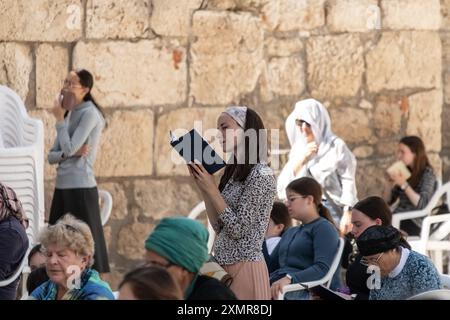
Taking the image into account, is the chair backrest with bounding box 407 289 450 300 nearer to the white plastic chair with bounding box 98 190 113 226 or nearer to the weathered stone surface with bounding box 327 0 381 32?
the white plastic chair with bounding box 98 190 113 226

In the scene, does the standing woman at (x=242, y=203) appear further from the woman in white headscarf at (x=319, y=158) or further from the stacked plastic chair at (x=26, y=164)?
the woman in white headscarf at (x=319, y=158)

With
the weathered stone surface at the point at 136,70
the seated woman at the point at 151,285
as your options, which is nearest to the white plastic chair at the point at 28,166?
the weathered stone surface at the point at 136,70

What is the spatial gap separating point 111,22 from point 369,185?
214 centimetres

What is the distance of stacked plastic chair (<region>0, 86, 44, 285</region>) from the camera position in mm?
8156

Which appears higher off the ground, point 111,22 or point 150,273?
point 111,22

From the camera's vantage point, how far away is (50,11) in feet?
30.1

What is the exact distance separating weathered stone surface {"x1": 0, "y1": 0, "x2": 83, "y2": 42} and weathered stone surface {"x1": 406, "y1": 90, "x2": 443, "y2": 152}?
245 cm

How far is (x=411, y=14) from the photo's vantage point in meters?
10.0

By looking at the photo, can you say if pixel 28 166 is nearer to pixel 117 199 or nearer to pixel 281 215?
pixel 117 199

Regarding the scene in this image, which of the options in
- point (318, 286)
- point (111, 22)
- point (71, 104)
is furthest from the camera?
point (111, 22)

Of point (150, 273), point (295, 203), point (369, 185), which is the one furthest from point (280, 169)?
point (150, 273)

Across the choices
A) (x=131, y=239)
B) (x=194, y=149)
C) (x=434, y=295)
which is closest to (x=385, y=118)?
(x=131, y=239)

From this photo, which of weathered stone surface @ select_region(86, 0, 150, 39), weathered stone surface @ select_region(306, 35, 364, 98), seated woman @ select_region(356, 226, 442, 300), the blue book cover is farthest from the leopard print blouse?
weathered stone surface @ select_region(306, 35, 364, 98)

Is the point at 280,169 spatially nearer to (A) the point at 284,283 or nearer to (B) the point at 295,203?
(B) the point at 295,203
